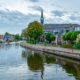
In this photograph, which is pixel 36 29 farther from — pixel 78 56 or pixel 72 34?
pixel 78 56

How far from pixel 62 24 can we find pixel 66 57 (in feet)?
280

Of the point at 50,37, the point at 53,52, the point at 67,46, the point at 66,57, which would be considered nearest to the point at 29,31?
the point at 50,37

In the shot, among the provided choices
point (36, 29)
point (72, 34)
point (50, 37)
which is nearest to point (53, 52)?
point (72, 34)

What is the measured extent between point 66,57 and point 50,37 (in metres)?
32.4

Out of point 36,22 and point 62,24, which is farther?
point 62,24

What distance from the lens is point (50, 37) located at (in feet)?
197

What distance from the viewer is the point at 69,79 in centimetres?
1431

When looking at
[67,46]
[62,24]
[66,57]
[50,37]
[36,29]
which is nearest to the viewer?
[66,57]

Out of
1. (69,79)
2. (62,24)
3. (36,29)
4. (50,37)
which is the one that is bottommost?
(69,79)

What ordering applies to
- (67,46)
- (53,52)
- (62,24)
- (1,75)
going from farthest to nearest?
(62,24) → (67,46) → (53,52) → (1,75)

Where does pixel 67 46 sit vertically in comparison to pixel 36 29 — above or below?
below

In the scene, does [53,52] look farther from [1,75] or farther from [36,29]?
[36,29]

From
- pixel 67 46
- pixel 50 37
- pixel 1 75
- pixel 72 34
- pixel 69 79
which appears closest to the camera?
pixel 69 79

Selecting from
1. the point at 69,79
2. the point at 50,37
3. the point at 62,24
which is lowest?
the point at 69,79
